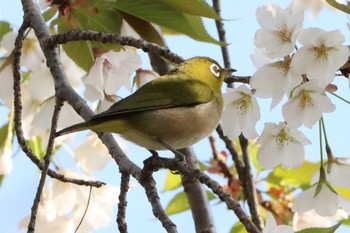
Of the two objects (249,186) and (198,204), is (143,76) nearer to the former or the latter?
(198,204)

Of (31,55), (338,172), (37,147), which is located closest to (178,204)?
(37,147)

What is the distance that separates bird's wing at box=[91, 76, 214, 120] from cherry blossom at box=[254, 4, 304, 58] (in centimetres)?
24

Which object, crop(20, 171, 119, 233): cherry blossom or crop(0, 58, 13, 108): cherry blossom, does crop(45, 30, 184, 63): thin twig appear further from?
crop(20, 171, 119, 233): cherry blossom

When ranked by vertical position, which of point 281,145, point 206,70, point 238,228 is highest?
point 206,70

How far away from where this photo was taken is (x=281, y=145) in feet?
5.92

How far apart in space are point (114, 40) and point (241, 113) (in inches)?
15.0

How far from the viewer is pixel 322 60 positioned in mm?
1506

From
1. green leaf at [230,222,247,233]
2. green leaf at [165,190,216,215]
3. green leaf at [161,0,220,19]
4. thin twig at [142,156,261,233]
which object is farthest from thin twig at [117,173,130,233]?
green leaf at [165,190,216,215]

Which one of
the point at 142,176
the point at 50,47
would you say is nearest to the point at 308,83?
the point at 142,176

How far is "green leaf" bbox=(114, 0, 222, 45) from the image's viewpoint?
186 centimetres

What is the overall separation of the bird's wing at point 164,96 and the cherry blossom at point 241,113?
6 cm

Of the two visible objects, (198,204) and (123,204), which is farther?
(198,204)

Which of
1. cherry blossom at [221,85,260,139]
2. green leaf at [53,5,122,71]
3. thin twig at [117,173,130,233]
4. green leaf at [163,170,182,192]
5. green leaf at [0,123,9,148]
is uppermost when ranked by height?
green leaf at [163,170,182,192]

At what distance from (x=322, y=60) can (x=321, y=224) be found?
1210mm
